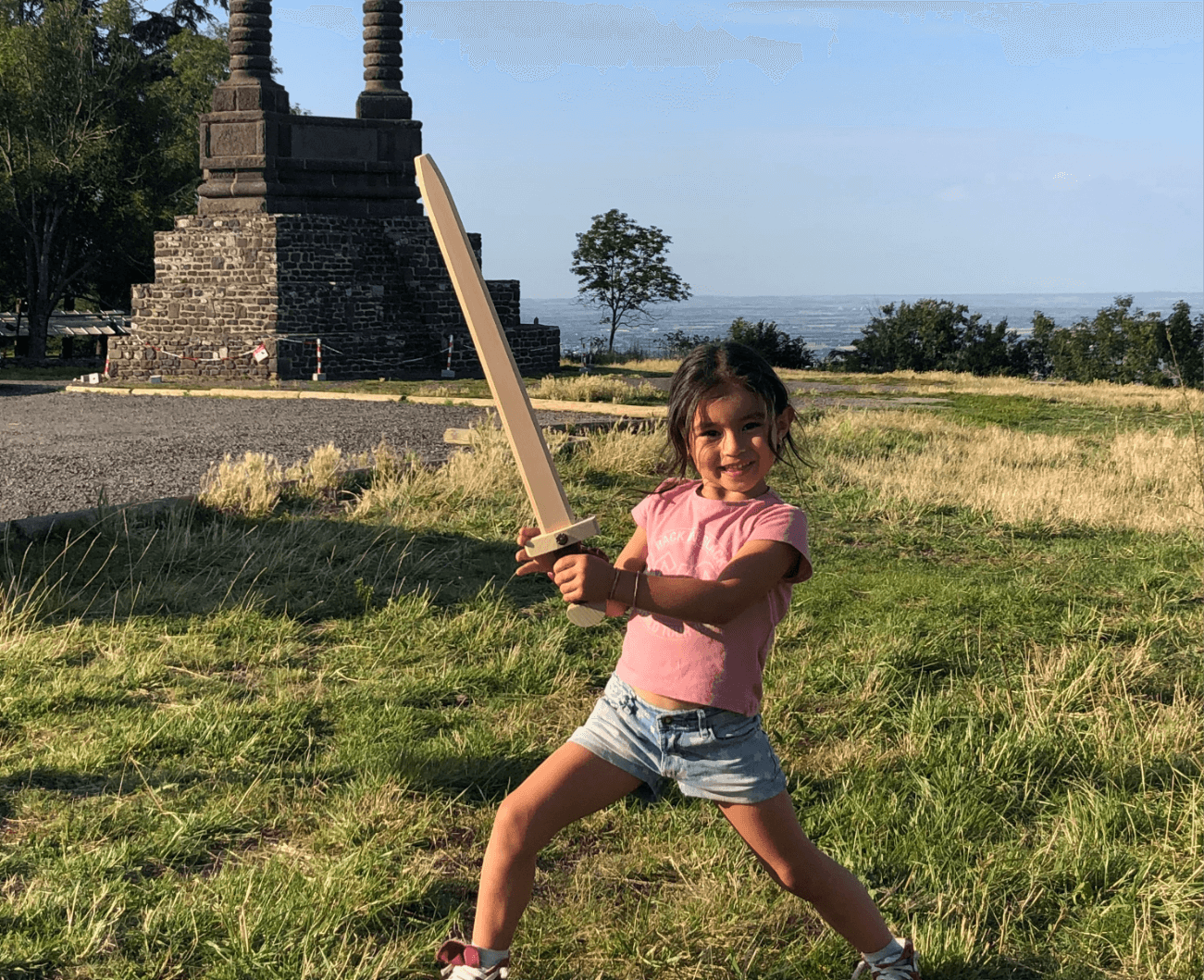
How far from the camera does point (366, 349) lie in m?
25.7


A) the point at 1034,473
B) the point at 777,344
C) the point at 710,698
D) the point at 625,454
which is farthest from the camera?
the point at 777,344

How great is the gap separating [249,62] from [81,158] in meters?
8.68

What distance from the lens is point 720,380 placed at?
2705mm

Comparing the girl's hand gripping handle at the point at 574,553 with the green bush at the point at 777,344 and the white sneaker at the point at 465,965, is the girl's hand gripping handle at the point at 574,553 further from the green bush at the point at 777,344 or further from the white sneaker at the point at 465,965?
the green bush at the point at 777,344

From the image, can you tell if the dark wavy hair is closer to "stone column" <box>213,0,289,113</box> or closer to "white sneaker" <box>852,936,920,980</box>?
"white sneaker" <box>852,936,920,980</box>

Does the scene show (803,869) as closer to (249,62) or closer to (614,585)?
(614,585)

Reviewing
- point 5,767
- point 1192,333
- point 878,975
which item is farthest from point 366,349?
Result: point 1192,333

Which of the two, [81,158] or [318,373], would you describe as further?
[81,158]

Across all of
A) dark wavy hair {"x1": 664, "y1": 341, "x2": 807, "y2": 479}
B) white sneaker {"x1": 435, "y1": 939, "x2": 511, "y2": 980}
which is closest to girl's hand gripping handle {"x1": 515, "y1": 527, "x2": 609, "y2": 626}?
dark wavy hair {"x1": 664, "y1": 341, "x2": 807, "y2": 479}

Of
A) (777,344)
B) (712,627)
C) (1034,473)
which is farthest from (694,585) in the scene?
(777,344)

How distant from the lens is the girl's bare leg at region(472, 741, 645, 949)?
8.64ft

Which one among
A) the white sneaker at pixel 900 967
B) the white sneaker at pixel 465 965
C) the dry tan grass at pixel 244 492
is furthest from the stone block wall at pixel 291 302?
the white sneaker at pixel 900 967

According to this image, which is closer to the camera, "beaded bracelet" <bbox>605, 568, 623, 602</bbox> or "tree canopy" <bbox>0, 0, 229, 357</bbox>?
"beaded bracelet" <bbox>605, 568, 623, 602</bbox>

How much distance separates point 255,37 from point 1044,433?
17.8 meters
